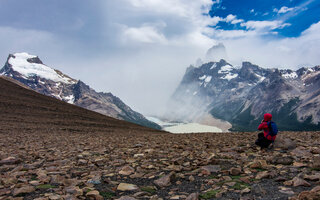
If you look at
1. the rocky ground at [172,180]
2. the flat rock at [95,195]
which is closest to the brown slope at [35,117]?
the rocky ground at [172,180]

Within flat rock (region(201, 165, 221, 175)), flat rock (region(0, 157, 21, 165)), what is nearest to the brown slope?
flat rock (region(0, 157, 21, 165))

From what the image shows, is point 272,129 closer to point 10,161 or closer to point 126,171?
point 126,171

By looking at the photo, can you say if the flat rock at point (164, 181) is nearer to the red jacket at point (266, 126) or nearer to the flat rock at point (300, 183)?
the flat rock at point (300, 183)

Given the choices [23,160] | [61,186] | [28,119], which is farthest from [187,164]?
[28,119]

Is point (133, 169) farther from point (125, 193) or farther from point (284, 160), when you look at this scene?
point (284, 160)

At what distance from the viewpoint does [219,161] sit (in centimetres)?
1094

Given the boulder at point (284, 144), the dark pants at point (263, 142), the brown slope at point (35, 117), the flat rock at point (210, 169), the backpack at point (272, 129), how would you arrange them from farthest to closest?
the brown slope at point (35, 117) < the dark pants at point (263, 142) < the backpack at point (272, 129) < the boulder at point (284, 144) < the flat rock at point (210, 169)

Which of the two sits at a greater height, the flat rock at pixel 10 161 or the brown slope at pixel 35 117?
the brown slope at pixel 35 117

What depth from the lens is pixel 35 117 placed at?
49812 mm

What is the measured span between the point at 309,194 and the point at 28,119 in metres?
51.6

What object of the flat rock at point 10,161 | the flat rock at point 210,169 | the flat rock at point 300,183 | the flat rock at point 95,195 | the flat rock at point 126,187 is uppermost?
the flat rock at point 300,183

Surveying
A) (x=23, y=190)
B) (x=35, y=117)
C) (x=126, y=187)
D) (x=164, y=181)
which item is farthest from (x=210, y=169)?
(x=35, y=117)

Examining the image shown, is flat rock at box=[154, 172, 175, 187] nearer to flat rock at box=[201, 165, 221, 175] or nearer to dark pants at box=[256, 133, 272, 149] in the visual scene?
flat rock at box=[201, 165, 221, 175]

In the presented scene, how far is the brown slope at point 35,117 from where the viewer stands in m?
41.3
